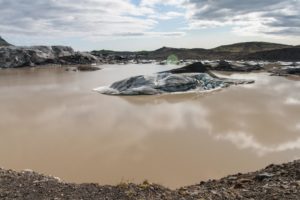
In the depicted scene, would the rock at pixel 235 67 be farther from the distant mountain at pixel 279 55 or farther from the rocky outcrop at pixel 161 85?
the distant mountain at pixel 279 55

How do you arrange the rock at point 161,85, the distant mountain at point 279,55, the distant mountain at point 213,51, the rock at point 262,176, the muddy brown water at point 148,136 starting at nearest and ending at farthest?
the rock at point 262,176, the muddy brown water at point 148,136, the rock at point 161,85, the distant mountain at point 279,55, the distant mountain at point 213,51

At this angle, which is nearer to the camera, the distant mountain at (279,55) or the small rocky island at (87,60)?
the small rocky island at (87,60)

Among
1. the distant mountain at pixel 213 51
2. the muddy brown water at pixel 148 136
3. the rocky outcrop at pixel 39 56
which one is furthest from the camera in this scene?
the distant mountain at pixel 213 51

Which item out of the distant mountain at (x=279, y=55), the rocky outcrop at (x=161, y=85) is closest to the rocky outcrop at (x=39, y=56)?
the distant mountain at (x=279, y=55)

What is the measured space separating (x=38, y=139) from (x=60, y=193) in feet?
26.6

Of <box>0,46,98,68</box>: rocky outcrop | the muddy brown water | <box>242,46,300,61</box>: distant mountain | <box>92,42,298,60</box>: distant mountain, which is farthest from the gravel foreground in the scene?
<box>92,42,298,60</box>: distant mountain

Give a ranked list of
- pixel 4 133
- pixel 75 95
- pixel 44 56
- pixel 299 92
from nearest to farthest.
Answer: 1. pixel 4 133
2. pixel 75 95
3. pixel 299 92
4. pixel 44 56

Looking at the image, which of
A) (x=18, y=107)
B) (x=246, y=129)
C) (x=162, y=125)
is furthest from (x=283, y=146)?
(x=18, y=107)

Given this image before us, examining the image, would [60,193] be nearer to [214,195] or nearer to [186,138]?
[214,195]

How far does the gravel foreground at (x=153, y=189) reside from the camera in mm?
8430

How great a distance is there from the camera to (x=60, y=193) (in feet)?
28.5

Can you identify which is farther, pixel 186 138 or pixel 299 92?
pixel 299 92

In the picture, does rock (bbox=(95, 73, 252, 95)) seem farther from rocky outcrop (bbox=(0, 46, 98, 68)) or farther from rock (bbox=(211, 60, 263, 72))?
rocky outcrop (bbox=(0, 46, 98, 68))

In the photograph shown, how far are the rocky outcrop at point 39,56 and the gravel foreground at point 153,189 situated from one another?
57.1 meters
